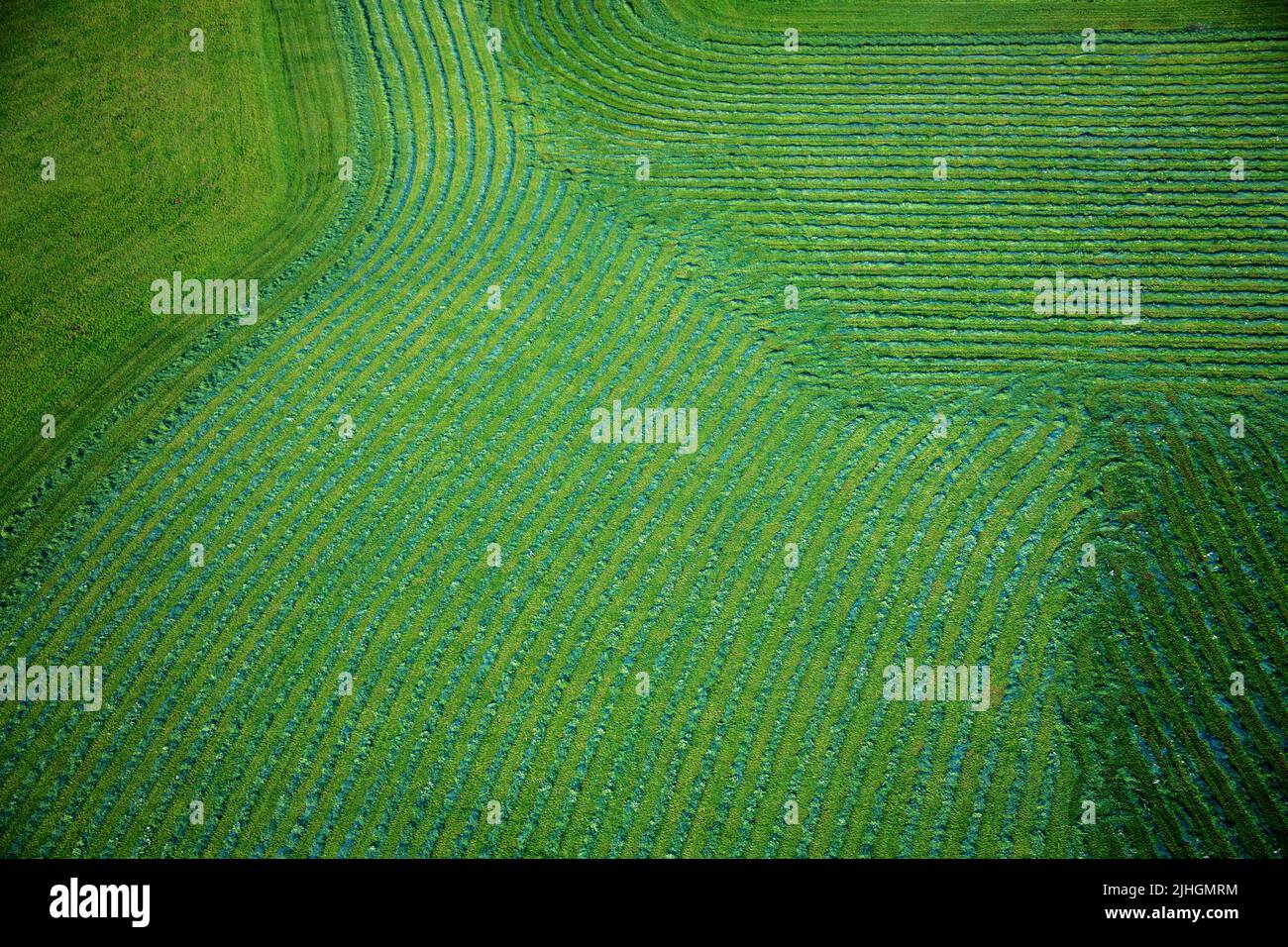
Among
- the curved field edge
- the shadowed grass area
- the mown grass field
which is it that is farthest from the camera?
the shadowed grass area

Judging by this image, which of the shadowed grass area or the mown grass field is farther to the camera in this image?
the shadowed grass area

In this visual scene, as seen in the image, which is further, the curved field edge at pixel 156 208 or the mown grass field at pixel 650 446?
the curved field edge at pixel 156 208

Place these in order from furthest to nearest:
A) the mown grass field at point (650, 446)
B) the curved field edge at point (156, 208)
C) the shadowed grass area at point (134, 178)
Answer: the shadowed grass area at point (134, 178) → the curved field edge at point (156, 208) → the mown grass field at point (650, 446)

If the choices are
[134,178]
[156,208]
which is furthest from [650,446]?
[134,178]

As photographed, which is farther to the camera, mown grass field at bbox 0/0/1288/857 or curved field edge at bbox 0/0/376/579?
curved field edge at bbox 0/0/376/579

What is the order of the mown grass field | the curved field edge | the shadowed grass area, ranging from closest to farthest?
the mown grass field → the curved field edge → the shadowed grass area

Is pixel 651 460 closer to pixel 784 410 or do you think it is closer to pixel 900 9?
pixel 784 410

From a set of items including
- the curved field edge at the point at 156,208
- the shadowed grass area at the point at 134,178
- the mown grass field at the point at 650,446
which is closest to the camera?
the mown grass field at the point at 650,446
